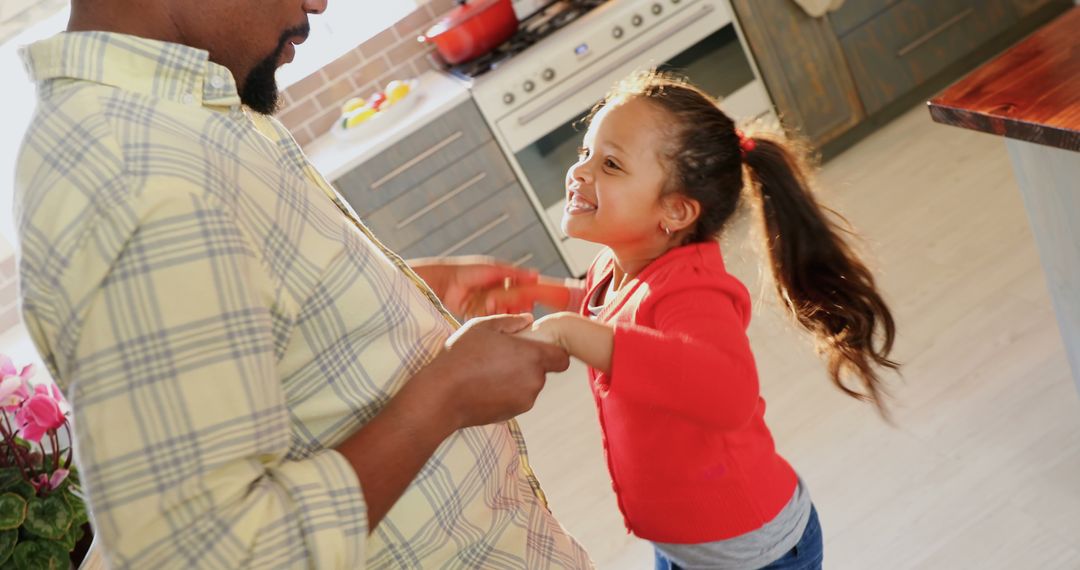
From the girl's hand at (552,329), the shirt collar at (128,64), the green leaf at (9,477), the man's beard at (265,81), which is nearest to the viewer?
the shirt collar at (128,64)

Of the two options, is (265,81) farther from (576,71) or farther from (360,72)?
(360,72)

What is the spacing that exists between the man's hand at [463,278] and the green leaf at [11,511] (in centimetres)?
74

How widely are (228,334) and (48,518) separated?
0.99m

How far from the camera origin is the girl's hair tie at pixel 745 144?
1.52 metres

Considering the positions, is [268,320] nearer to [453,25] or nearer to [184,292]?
[184,292]

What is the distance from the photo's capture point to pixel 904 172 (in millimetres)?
3592

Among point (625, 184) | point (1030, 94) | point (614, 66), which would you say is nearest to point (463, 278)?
point (625, 184)

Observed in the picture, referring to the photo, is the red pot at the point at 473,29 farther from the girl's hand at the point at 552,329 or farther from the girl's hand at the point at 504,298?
the girl's hand at the point at 552,329

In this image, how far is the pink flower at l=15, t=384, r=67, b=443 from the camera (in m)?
1.56

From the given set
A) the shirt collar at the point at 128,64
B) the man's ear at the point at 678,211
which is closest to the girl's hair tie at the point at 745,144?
the man's ear at the point at 678,211

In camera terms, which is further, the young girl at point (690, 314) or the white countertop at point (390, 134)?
the white countertop at point (390, 134)

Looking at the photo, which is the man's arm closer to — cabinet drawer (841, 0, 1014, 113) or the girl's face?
the girl's face

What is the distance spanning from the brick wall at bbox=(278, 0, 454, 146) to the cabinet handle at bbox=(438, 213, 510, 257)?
814 mm

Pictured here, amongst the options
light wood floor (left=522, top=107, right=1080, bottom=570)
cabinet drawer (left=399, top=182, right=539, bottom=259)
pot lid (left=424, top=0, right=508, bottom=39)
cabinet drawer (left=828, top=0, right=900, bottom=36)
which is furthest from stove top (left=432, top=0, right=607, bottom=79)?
light wood floor (left=522, top=107, right=1080, bottom=570)
